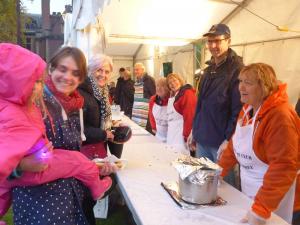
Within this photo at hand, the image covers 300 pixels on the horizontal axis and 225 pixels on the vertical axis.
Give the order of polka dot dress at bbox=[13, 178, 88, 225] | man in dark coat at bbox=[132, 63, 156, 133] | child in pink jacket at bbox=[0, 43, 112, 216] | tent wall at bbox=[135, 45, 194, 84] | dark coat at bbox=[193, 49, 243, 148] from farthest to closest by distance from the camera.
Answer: tent wall at bbox=[135, 45, 194, 84] < man in dark coat at bbox=[132, 63, 156, 133] < dark coat at bbox=[193, 49, 243, 148] < polka dot dress at bbox=[13, 178, 88, 225] < child in pink jacket at bbox=[0, 43, 112, 216]

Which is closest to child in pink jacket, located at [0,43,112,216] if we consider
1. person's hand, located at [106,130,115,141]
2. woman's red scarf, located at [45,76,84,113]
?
woman's red scarf, located at [45,76,84,113]

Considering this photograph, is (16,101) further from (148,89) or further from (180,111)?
(148,89)

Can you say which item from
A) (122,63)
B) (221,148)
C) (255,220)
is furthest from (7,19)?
(255,220)

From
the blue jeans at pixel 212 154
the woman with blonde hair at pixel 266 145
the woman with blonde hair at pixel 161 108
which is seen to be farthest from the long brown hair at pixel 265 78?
the woman with blonde hair at pixel 161 108

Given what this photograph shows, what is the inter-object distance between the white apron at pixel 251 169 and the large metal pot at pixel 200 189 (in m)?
0.24

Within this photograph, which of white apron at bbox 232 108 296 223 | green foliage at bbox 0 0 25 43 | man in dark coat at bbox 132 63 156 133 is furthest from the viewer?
green foliage at bbox 0 0 25 43

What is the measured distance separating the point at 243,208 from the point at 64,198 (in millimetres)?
795

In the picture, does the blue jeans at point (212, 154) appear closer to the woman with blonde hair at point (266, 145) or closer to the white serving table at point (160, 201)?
the white serving table at point (160, 201)

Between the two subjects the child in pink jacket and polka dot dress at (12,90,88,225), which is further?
polka dot dress at (12,90,88,225)

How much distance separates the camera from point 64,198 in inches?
48.2

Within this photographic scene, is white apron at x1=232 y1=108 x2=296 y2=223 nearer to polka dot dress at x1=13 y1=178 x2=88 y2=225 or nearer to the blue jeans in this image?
the blue jeans

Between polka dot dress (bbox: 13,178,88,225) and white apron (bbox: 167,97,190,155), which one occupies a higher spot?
polka dot dress (bbox: 13,178,88,225)

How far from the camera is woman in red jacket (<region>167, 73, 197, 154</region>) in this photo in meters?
3.20

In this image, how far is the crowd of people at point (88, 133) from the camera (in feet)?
3.09
